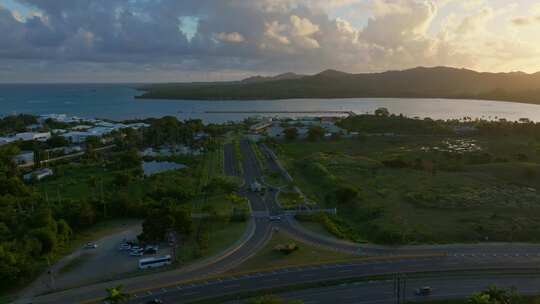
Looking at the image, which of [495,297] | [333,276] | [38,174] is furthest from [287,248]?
[38,174]

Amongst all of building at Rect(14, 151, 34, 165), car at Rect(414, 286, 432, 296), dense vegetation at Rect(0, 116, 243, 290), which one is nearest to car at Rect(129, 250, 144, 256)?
dense vegetation at Rect(0, 116, 243, 290)

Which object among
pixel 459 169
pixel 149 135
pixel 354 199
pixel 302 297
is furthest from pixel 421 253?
pixel 149 135

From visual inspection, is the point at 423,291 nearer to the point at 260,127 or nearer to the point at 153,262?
the point at 153,262

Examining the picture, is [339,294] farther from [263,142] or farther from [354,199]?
[263,142]

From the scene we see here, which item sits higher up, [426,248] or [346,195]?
[346,195]

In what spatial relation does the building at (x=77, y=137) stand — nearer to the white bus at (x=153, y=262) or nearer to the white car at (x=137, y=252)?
the white car at (x=137, y=252)

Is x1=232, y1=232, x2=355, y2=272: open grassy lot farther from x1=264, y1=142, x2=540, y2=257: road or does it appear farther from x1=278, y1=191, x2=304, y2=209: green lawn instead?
x1=278, y1=191, x2=304, y2=209: green lawn

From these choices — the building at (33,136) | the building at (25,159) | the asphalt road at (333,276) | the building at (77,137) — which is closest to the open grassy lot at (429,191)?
the asphalt road at (333,276)
